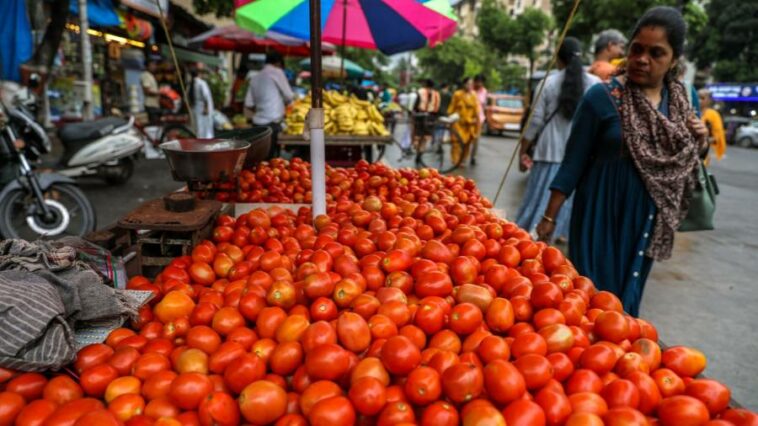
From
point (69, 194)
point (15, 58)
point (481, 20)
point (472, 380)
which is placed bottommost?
point (69, 194)

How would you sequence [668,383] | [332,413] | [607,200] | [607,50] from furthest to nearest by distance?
[607,50] → [607,200] → [668,383] → [332,413]

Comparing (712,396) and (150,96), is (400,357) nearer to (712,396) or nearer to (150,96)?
(712,396)

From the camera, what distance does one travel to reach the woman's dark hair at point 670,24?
8.23 feet

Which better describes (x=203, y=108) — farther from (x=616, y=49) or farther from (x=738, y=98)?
(x=738, y=98)

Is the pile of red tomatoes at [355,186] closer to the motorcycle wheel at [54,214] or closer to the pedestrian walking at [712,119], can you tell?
the motorcycle wheel at [54,214]

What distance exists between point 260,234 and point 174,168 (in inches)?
21.9

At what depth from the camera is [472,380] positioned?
1305 mm

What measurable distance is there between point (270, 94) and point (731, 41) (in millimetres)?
34878

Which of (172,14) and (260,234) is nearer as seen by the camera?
(260,234)

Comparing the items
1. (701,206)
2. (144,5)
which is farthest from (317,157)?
(144,5)

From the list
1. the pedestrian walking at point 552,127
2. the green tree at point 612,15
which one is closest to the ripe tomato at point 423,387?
the pedestrian walking at point 552,127

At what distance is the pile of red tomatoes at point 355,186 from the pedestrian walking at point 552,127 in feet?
4.51

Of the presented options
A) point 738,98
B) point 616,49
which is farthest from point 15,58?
point 738,98

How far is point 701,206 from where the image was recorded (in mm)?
2900
